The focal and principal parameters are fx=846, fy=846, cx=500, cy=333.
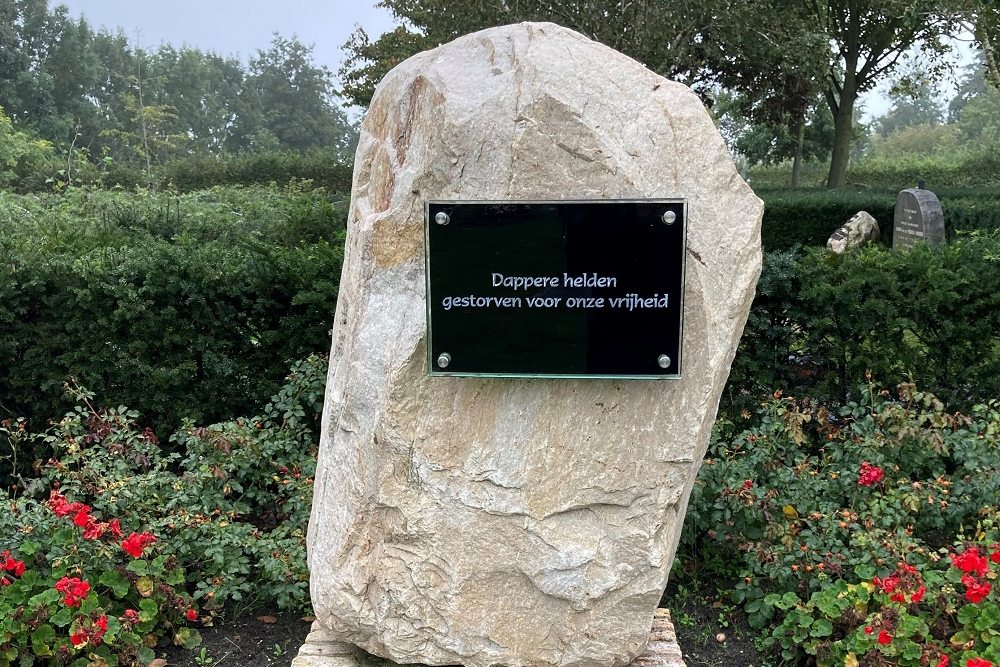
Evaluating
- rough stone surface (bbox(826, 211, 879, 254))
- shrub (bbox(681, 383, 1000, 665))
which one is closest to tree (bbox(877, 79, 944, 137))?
rough stone surface (bbox(826, 211, 879, 254))

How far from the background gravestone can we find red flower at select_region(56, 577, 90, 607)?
10.5 m

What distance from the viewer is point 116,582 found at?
12.2ft

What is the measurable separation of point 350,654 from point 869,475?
2449 mm

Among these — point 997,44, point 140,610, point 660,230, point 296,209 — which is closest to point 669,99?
point 660,230

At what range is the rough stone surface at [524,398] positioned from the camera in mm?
2678

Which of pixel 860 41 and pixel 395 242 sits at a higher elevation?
pixel 860 41

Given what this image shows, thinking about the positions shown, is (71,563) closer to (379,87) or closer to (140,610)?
(140,610)

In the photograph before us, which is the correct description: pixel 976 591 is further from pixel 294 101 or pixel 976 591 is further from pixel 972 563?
pixel 294 101

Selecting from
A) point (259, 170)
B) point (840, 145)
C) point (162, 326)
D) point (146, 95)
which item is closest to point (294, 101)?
point (146, 95)

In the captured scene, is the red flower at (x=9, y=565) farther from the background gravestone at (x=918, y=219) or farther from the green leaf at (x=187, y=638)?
the background gravestone at (x=918, y=219)

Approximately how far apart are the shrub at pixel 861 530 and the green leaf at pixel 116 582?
8.66 ft

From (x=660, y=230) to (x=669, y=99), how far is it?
47 cm

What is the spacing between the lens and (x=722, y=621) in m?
3.92

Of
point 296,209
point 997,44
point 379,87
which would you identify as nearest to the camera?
point 379,87
